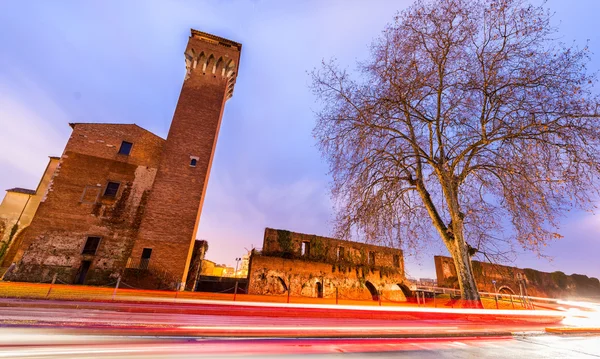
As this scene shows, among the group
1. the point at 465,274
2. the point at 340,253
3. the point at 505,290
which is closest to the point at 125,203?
the point at 340,253

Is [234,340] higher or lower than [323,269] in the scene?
lower

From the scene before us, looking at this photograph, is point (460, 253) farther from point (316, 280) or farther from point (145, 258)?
point (145, 258)

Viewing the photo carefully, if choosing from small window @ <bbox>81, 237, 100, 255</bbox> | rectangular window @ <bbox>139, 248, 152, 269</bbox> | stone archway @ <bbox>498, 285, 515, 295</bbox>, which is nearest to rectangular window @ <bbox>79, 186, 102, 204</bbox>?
small window @ <bbox>81, 237, 100, 255</bbox>

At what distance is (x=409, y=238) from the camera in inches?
372

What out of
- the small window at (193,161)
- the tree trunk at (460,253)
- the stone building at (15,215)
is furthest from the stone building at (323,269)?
the stone building at (15,215)

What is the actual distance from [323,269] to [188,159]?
47.6ft

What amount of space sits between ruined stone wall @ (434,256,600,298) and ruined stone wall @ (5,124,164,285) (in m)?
28.8

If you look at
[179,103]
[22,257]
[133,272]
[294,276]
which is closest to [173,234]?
[133,272]

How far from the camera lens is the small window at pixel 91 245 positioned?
51.4ft

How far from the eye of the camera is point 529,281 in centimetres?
2914

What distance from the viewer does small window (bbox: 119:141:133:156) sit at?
18859 mm

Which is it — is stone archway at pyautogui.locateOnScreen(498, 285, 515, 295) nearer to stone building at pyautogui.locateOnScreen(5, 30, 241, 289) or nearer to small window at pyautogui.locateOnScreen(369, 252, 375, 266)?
small window at pyautogui.locateOnScreen(369, 252, 375, 266)

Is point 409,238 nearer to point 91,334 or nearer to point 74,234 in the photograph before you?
point 91,334

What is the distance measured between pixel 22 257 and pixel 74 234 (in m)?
2.54
